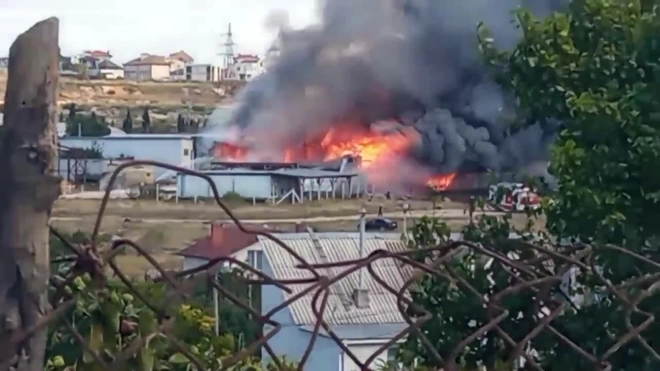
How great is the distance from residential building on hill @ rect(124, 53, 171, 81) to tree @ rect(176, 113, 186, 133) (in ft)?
2.30

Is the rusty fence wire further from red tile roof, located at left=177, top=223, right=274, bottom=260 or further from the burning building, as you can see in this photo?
the burning building

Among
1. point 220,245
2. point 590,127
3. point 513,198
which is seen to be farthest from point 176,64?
point 220,245

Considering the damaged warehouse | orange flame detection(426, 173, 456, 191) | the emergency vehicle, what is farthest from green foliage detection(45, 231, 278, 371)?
orange flame detection(426, 173, 456, 191)

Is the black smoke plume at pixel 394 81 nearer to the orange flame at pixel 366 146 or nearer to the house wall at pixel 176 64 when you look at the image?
the orange flame at pixel 366 146

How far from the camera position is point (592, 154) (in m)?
3.89

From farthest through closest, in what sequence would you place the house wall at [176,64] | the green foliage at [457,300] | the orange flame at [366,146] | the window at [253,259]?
the house wall at [176,64]
the orange flame at [366,146]
the green foliage at [457,300]
the window at [253,259]

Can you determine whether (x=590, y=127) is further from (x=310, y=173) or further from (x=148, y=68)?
(x=148, y=68)

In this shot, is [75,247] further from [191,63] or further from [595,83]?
[191,63]

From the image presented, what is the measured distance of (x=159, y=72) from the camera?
19328 millimetres

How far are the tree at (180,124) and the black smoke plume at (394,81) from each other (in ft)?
5.73

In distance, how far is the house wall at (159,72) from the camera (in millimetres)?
19094

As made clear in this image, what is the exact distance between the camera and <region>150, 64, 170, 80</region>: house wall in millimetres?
19094

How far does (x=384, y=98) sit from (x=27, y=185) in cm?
1974

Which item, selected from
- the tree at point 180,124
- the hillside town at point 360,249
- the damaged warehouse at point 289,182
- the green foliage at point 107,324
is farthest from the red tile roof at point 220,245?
the tree at point 180,124
